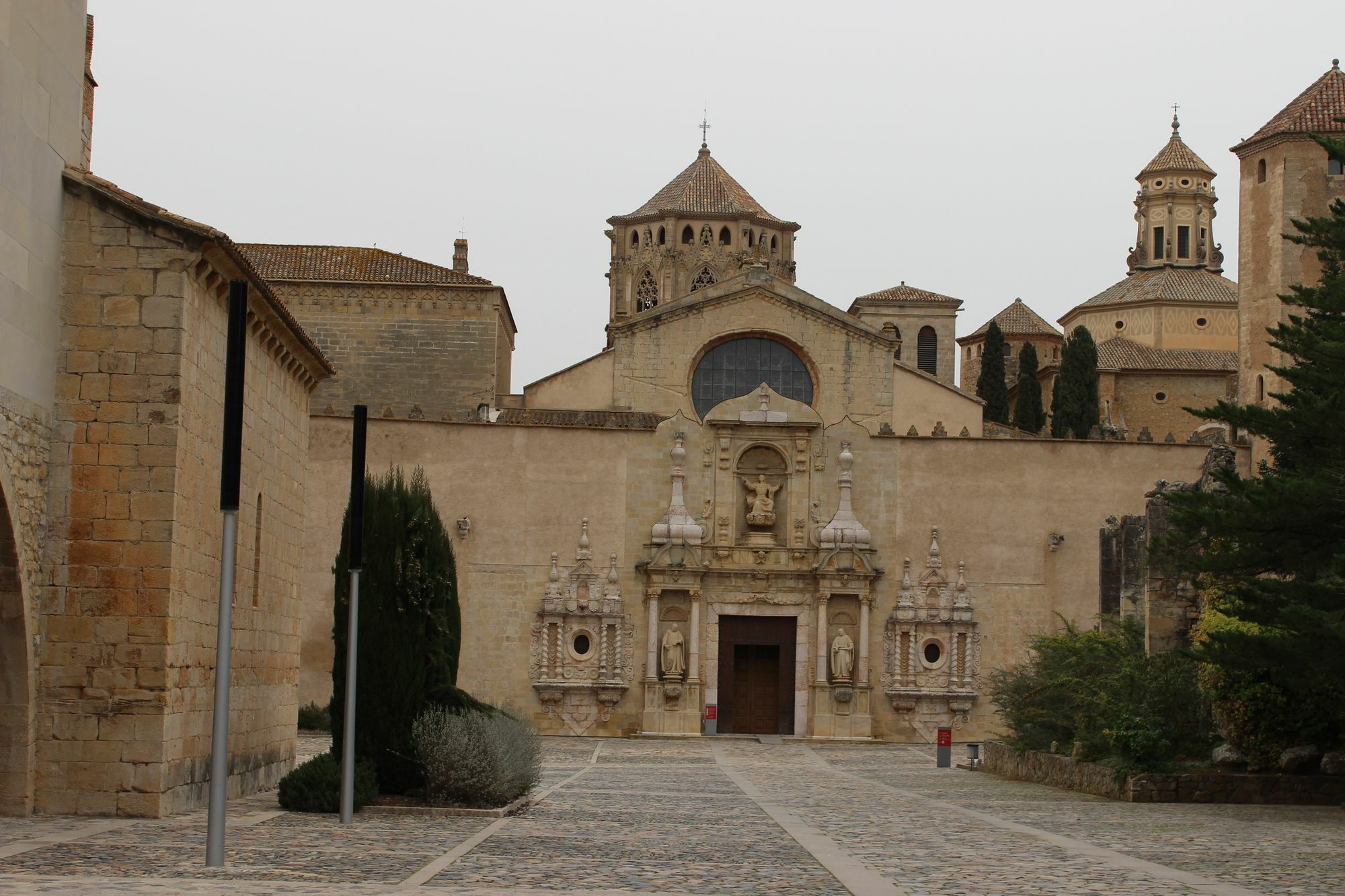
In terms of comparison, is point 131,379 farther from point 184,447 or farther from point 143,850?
point 143,850

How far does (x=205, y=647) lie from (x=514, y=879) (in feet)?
20.6

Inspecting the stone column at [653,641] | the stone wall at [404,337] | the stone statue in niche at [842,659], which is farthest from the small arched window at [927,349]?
the stone column at [653,641]

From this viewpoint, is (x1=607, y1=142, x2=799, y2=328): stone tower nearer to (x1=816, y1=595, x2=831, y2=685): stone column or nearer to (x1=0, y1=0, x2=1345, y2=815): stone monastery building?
(x1=0, y1=0, x2=1345, y2=815): stone monastery building

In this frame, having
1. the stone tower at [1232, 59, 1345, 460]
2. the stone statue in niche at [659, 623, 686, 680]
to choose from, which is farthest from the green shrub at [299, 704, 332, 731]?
the stone tower at [1232, 59, 1345, 460]

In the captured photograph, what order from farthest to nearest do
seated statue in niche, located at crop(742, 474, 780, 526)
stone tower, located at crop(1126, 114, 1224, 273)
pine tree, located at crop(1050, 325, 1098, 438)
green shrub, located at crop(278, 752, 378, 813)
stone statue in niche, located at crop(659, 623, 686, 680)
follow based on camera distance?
stone tower, located at crop(1126, 114, 1224, 273), pine tree, located at crop(1050, 325, 1098, 438), seated statue in niche, located at crop(742, 474, 780, 526), stone statue in niche, located at crop(659, 623, 686, 680), green shrub, located at crop(278, 752, 378, 813)

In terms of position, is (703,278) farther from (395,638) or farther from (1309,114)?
(395,638)

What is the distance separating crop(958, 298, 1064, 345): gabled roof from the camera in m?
81.8

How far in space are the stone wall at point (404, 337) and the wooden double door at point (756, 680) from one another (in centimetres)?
1021

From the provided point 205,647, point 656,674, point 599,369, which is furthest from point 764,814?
point 599,369

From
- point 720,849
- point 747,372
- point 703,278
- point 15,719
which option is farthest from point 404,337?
point 720,849

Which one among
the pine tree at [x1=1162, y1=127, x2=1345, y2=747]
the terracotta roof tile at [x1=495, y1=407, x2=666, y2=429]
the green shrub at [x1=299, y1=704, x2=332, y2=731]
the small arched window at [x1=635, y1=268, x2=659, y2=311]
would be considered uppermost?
the small arched window at [x1=635, y1=268, x2=659, y2=311]

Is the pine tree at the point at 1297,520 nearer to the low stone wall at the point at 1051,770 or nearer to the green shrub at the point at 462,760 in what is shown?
the low stone wall at the point at 1051,770

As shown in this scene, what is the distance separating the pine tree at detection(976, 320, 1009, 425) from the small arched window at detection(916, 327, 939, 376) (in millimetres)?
4964

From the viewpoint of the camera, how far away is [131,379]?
1535 centimetres
